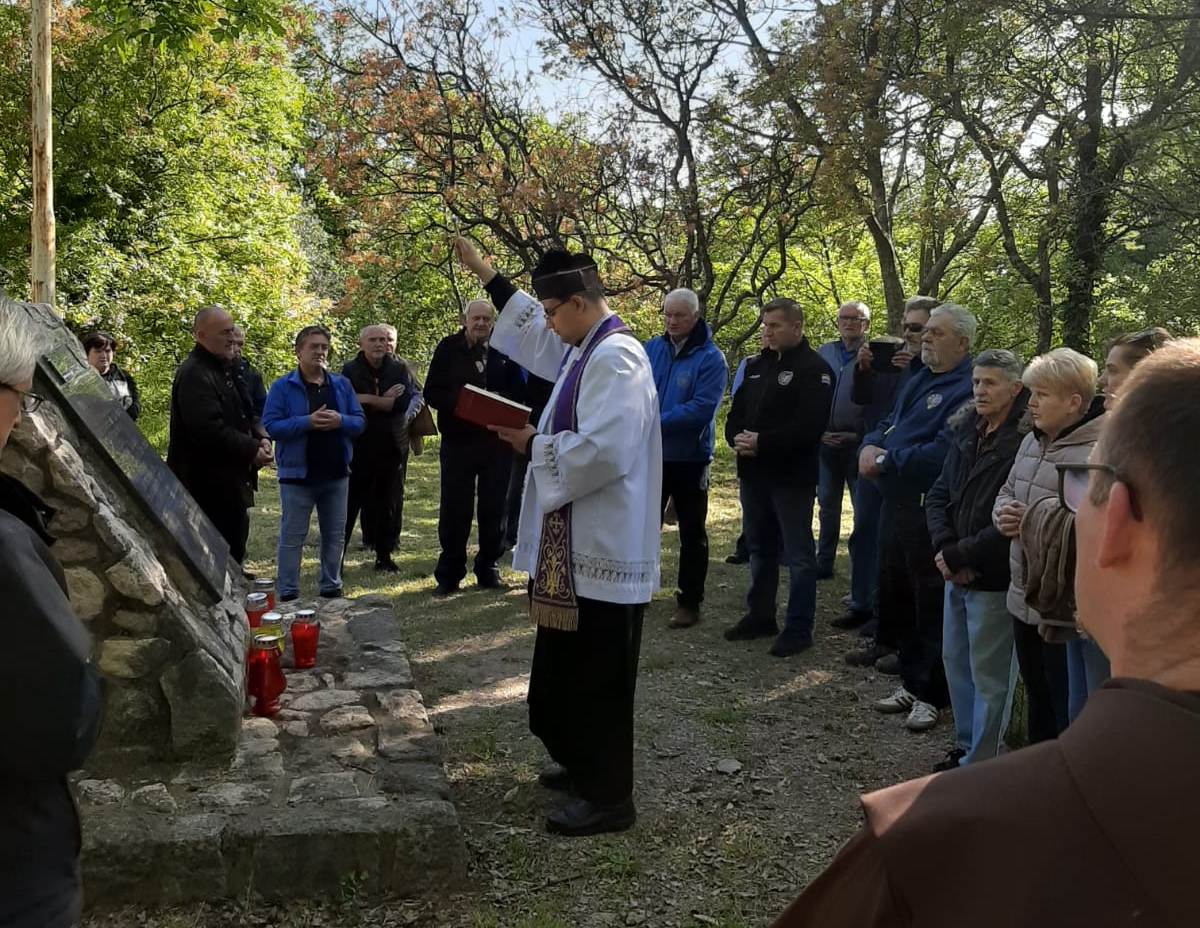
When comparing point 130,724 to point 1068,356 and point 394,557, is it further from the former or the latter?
point 394,557

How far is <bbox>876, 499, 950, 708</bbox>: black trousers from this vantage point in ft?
16.4

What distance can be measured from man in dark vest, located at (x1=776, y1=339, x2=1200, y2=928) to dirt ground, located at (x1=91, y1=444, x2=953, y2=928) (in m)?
2.61

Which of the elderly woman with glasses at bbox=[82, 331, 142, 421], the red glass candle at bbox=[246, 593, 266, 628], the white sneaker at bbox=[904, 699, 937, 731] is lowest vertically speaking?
the white sneaker at bbox=[904, 699, 937, 731]

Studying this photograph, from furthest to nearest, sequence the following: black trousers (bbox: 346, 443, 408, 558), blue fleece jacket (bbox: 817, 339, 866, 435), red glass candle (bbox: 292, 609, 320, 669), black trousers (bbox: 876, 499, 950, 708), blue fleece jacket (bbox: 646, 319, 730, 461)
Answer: black trousers (bbox: 346, 443, 408, 558) < blue fleece jacket (bbox: 817, 339, 866, 435) < blue fleece jacket (bbox: 646, 319, 730, 461) < black trousers (bbox: 876, 499, 950, 708) < red glass candle (bbox: 292, 609, 320, 669)

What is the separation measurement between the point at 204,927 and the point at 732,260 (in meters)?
11.6

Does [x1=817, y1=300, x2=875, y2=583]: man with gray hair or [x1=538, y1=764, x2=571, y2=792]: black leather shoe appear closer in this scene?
[x1=538, y1=764, x2=571, y2=792]: black leather shoe

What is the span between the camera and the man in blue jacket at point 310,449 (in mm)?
6426

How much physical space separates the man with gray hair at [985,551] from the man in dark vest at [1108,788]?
312 centimetres

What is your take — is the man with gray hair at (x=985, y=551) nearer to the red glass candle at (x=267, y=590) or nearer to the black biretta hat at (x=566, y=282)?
the black biretta hat at (x=566, y=282)

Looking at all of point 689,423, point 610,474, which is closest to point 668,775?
point 610,474

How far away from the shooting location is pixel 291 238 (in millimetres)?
20188

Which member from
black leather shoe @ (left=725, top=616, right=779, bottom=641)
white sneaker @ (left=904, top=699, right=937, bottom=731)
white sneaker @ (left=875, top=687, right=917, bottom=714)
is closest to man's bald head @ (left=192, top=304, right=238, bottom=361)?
black leather shoe @ (left=725, top=616, right=779, bottom=641)

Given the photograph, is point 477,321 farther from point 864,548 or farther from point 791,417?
point 864,548

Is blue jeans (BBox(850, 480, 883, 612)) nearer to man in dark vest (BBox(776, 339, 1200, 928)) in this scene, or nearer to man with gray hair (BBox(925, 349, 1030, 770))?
man with gray hair (BBox(925, 349, 1030, 770))
